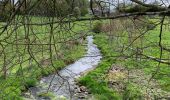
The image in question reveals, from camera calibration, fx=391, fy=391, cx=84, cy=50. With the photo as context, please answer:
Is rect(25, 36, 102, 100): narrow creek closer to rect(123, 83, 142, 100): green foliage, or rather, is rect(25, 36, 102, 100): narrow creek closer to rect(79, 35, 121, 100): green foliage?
rect(79, 35, 121, 100): green foliage

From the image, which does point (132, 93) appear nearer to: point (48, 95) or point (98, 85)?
point (98, 85)

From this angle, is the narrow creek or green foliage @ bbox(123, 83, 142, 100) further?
Answer: the narrow creek

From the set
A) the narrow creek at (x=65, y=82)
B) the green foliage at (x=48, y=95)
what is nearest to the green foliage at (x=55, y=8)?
the narrow creek at (x=65, y=82)

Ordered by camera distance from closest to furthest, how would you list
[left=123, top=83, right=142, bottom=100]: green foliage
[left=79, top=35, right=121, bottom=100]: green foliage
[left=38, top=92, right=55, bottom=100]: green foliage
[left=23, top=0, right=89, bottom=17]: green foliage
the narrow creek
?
1. [left=23, top=0, right=89, bottom=17]: green foliage
2. [left=123, top=83, right=142, bottom=100]: green foliage
3. the narrow creek
4. [left=38, top=92, right=55, bottom=100]: green foliage
5. [left=79, top=35, right=121, bottom=100]: green foliage

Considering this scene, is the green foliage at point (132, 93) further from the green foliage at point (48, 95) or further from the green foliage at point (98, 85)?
the green foliage at point (48, 95)

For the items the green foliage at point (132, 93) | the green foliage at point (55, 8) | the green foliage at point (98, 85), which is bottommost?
the green foliage at point (98, 85)

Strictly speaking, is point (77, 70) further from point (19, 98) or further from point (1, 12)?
point (1, 12)

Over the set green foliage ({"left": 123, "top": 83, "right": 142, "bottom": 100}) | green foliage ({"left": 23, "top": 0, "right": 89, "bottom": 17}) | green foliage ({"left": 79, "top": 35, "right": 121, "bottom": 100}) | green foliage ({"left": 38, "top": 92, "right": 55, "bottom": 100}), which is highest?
green foliage ({"left": 23, "top": 0, "right": 89, "bottom": 17})

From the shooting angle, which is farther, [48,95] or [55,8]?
[48,95]

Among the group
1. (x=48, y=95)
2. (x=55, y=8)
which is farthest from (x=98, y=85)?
(x=55, y=8)

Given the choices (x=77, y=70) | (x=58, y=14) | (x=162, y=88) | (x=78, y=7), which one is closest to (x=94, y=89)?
(x=162, y=88)

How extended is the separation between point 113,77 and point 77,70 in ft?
7.21

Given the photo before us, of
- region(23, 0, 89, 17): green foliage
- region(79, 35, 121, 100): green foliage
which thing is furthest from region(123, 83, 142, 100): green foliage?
region(23, 0, 89, 17): green foliage

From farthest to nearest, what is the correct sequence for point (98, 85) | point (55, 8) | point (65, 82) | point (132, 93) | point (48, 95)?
point (98, 85) → point (48, 95) → point (132, 93) → point (65, 82) → point (55, 8)
